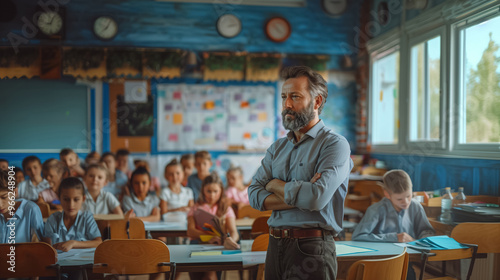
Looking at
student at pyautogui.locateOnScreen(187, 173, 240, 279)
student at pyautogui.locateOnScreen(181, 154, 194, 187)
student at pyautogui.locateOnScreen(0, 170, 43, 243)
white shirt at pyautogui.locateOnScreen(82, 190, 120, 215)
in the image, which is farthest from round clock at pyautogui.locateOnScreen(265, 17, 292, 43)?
student at pyautogui.locateOnScreen(0, 170, 43, 243)

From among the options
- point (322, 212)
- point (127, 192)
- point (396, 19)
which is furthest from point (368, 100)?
point (322, 212)

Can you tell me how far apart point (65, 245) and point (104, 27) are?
406cm

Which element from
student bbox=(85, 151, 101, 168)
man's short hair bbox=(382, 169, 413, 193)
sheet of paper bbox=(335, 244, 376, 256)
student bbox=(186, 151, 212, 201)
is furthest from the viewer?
student bbox=(85, 151, 101, 168)

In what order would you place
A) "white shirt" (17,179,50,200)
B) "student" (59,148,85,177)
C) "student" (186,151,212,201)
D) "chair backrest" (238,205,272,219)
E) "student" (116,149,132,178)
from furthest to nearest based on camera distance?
1. "student" (116,149,132,178)
2. "student" (186,151,212,201)
3. "student" (59,148,85,177)
4. "chair backrest" (238,205,272,219)
5. "white shirt" (17,179,50,200)

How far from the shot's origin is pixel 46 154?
11.7 ft

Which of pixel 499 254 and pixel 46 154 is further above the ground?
pixel 46 154

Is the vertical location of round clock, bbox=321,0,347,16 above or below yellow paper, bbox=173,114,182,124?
above

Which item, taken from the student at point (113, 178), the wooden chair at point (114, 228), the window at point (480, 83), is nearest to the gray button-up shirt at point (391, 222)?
the window at point (480, 83)

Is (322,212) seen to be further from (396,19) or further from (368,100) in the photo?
(368,100)

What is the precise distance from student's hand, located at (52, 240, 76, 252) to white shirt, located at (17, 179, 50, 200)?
763 mm

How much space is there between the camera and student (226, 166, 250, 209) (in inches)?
186

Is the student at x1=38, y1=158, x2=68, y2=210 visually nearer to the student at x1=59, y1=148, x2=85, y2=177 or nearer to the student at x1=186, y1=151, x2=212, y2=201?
the student at x1=59, y1=148, x2=85, y2=177

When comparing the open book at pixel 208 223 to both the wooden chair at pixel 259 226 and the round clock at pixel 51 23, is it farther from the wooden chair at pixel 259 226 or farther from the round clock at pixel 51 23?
the round clock at pixel 51 23

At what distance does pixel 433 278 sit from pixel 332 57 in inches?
171
